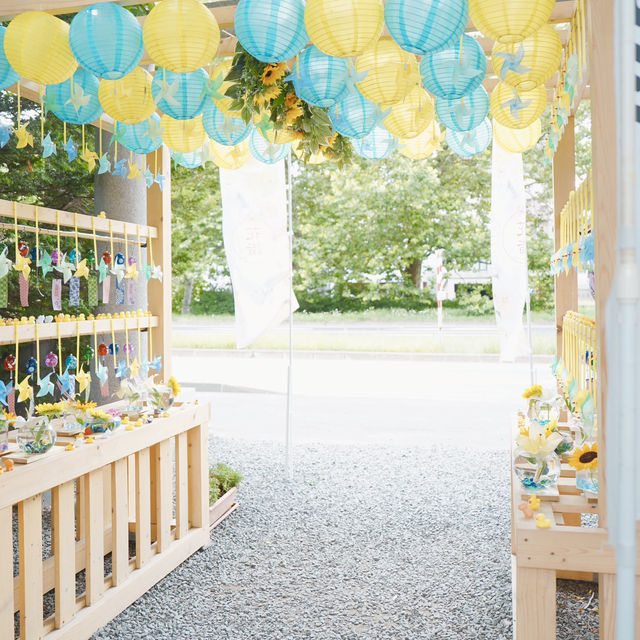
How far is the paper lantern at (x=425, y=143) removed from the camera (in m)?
3.33

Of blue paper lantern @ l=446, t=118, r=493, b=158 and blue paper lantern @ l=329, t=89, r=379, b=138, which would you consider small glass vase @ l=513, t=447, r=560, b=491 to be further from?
blue paper lantern @ l=446, t=118, r=493, b=158

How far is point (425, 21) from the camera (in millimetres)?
1890

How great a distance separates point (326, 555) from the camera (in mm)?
3238

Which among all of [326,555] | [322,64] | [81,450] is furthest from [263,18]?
[326,555]

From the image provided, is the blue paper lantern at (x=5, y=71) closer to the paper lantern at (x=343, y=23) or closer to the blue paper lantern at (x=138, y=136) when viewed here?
the blue paper lantern at (x=138, y=136)

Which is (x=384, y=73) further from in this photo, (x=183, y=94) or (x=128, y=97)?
(x=128, y=97)

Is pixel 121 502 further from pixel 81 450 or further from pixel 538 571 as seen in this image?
Answer: pixel 538 571

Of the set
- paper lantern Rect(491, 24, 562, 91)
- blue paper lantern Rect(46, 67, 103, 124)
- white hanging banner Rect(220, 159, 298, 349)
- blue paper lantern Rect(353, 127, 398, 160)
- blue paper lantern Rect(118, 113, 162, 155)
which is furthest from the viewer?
white hanging banner Rect(220, 159, 298, 349)

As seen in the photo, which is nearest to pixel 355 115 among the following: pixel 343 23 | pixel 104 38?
pixel 343 23

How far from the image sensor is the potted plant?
3.63 meters

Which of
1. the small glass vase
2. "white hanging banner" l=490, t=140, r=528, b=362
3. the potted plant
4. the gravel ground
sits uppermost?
"white hanging banner" l=490, t=140, r=528, b=362

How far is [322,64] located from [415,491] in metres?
2.90

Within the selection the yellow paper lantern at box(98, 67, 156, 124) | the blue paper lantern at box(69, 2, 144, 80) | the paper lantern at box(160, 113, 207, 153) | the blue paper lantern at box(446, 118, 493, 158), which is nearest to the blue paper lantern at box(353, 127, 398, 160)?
the blue paper lantern at box(446, 118, 493, 158)

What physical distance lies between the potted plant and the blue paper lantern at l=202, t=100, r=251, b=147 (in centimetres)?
194
